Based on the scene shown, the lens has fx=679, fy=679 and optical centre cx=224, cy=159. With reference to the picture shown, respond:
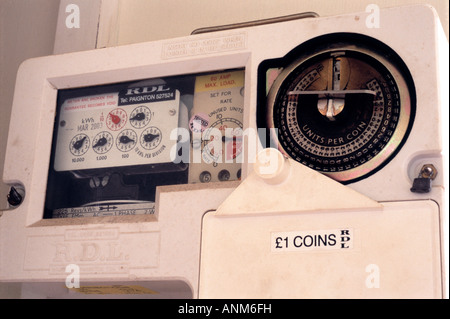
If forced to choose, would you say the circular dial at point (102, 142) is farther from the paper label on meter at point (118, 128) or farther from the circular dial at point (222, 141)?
the circular dial at point (222, 141)

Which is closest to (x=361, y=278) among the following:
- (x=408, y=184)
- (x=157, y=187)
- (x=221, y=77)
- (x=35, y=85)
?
(x=408, y=184)

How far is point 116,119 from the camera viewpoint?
1.57 meters

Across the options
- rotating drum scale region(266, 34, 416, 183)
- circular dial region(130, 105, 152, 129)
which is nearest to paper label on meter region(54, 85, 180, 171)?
circular dial region(130, 105, 152, 129)

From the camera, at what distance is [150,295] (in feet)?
5.39

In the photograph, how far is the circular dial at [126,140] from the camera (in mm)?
1537

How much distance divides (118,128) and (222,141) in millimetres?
261

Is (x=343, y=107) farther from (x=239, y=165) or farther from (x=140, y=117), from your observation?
(x=140, y=117)

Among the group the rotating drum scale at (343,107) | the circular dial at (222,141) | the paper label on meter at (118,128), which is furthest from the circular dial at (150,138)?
the rotating drum scale at (343,107)

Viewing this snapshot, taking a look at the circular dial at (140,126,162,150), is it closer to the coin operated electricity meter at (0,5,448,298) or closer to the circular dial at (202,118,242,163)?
the coin operated electricity meter at (0,5,448,298)

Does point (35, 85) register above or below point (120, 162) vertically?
above

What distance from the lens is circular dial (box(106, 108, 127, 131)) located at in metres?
1.56

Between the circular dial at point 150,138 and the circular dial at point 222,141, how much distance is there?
0.11m

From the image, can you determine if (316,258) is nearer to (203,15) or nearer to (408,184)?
(408,184)
